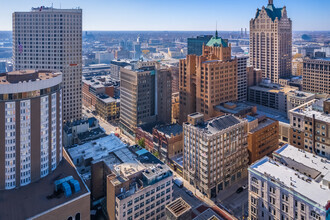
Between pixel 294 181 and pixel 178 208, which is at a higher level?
pixel 294 181

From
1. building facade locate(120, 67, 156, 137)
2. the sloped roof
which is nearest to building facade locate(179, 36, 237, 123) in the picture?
the sloped roof

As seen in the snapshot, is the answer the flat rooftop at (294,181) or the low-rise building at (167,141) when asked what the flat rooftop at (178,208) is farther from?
the low-rise building at (167,141)

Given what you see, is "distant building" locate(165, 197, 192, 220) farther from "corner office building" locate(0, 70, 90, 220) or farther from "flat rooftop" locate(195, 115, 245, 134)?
"flat rooftop" locate(195, 115, 245, 134)

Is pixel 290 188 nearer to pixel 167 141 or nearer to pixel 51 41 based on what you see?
pixel 167 141

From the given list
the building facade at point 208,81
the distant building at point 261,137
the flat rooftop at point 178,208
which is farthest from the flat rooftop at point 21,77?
the distant building at point 261,137

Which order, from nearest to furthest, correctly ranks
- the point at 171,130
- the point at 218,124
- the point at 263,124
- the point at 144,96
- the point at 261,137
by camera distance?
1. the point at 218,124
2. the point at 261,137
3. the point at 263,124
4. the point at 171,130
5. the point at 144,96

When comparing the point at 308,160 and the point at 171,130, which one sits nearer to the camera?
the point at 308,160

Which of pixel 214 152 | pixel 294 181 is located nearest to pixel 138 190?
pixel 214 152
